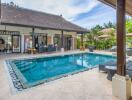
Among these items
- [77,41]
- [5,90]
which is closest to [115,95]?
Result: [5,90]

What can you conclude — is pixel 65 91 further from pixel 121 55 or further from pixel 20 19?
pixel 20 19

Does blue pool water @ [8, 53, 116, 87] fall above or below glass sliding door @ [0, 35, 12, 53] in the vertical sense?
below

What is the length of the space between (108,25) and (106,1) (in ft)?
115

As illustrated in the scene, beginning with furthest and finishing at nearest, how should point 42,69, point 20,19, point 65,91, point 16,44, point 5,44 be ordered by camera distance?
1. point 16,44
2. point 5,44
3. point 20,19
4. point 42,69
5. point 65,91

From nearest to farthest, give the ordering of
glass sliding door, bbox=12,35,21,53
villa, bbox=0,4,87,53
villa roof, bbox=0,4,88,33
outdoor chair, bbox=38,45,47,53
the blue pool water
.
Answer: the blue pool water < villa roof, bbox=0,4,88,33 < villa, bbox=0,4,87,53 < glass sliding door, bbox=12,35,21,53 < outdoor chair, bbox=38,45,47,53

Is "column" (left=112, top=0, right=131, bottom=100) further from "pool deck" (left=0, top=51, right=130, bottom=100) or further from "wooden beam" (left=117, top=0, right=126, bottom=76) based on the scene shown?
"pool deck" (left=0, top=51, right=130, bottom=100)

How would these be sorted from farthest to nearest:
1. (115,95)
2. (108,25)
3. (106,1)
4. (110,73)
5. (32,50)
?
(108,25) < (32,50) < (110,73) < (106,1) < (115,95)

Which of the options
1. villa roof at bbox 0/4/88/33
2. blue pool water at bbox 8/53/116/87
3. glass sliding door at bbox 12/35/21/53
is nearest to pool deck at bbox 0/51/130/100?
blue pool water at bbox 8/53/116/87

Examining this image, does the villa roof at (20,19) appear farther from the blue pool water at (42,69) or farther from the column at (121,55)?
the column at (121,55)

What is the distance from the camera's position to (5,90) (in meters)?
5.30

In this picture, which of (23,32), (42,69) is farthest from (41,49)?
(42,69)

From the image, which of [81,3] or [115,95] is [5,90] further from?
[81,3]

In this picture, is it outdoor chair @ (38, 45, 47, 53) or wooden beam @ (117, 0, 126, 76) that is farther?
outdoor chair @ (38, 45, 47, 53)

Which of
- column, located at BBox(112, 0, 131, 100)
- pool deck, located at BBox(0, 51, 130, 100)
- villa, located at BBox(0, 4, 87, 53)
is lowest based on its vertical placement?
pool deck, located at BBox(0, 51, 130, 100)
